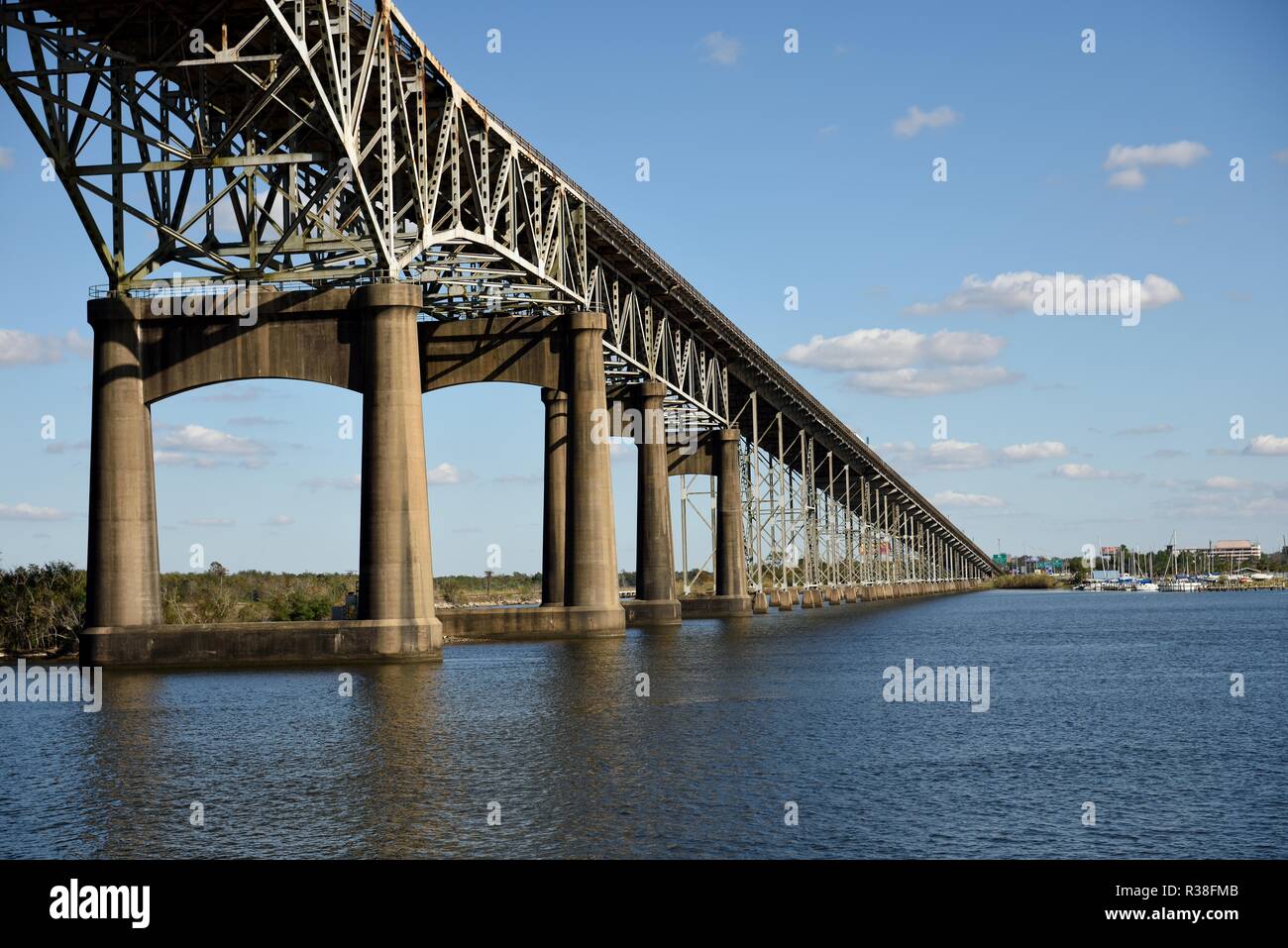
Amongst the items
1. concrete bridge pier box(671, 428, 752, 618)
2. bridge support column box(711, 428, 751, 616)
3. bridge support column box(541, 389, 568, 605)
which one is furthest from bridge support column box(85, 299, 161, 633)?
bridge support column box(711, 428, 751, 616)

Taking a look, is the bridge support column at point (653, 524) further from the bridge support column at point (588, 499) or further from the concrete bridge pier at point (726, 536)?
the bridge support column at point (588, 499)

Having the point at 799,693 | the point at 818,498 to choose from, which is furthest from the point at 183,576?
the point at 799,693

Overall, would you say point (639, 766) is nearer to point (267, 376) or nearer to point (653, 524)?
point (267, 376)

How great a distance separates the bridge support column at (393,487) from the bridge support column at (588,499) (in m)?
17.0

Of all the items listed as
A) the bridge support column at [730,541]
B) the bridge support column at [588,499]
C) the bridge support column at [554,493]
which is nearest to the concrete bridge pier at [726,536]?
the bridge support column at [730,541]

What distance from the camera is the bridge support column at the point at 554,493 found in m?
71.0

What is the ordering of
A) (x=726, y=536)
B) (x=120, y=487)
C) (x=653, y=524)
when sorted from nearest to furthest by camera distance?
(x=120, y=487)
(x=653, y=524)
(x=726, y=536)

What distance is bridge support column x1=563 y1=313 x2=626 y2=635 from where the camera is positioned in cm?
6203

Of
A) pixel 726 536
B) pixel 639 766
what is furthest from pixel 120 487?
pixel 726 536

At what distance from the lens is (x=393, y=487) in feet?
146

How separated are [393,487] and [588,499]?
18.5 metres

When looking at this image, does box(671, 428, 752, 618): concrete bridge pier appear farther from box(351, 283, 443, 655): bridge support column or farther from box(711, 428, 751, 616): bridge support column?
box(351, 283, 443, 655): bridge support column
